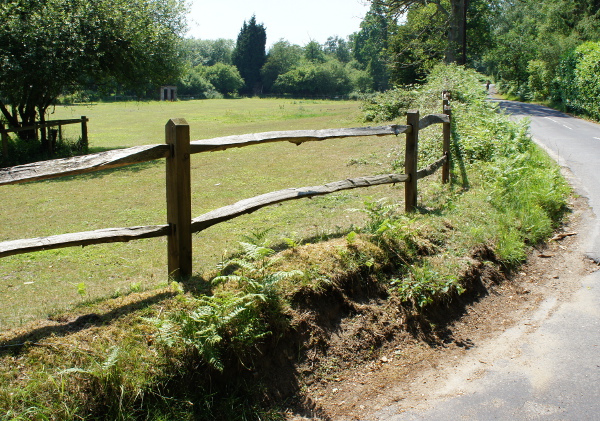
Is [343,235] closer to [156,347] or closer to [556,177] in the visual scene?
[156,347]

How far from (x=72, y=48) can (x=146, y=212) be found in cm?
972

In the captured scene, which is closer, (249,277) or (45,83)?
(249,277)

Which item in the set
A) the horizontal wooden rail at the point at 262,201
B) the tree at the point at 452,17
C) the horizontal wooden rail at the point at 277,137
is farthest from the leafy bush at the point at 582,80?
the horizontal wooden rail at the point at 262,201

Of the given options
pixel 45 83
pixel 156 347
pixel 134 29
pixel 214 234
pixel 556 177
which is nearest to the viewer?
pixel 156 347

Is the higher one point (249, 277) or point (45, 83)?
point (45, 83)

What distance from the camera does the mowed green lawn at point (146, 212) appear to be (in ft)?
19.3

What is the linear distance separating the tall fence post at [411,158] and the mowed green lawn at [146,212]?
865mm

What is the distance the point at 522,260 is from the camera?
23.1 ft

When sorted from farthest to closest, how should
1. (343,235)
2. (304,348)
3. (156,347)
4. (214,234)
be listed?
(214,234) → (343,235) → (304,348) → (156,347)

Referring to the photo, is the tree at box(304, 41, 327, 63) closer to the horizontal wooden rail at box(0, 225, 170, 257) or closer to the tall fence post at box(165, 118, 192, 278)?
the tall fence post at box(165, 118, 192, 278)

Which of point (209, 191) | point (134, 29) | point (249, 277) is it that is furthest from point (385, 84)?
point (249, 277)

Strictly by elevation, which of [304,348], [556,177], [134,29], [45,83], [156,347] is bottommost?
[304,348]

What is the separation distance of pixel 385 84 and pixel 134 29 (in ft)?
261

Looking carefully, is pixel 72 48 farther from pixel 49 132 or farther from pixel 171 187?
pixel 171 187
